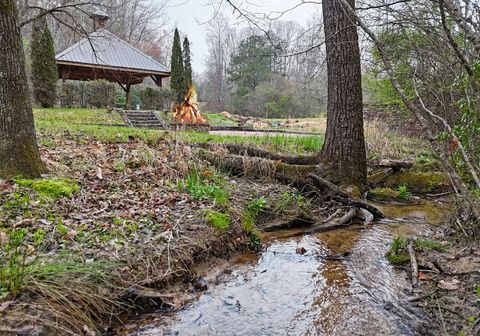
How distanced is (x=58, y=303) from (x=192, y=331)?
87cm

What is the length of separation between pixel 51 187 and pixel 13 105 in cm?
96

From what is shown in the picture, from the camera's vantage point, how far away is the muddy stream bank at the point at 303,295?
8.29ft

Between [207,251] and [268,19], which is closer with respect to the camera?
[207,251]

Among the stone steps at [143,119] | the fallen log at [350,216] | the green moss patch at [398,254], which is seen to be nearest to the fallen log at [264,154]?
the fallen log at [350,216]

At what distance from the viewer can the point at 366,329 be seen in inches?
97.6

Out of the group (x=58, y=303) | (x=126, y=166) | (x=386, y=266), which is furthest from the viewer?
(x=126, y=166)

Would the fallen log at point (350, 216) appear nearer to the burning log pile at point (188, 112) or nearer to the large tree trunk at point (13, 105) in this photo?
the large tree trunk at point (13, 105)

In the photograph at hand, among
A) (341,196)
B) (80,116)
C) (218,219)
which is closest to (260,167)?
(341,196)

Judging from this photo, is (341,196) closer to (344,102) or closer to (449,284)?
(344,102)

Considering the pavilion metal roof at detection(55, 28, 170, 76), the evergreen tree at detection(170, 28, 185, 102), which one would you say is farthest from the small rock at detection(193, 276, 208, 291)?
the evergreen tree at detection(170, 28, 185, 102)

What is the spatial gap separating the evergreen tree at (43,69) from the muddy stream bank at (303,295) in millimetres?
15289

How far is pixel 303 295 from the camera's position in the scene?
119 inches

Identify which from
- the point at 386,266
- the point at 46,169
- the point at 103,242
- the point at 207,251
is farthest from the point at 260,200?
the point at 46,169

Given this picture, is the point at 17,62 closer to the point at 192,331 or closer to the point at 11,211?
the point at 11,211
